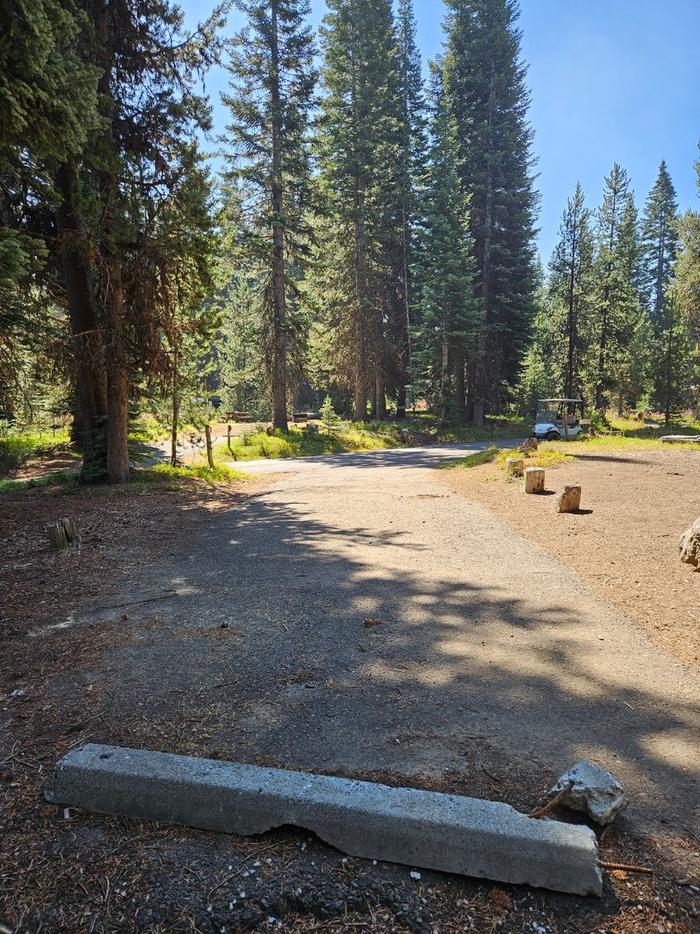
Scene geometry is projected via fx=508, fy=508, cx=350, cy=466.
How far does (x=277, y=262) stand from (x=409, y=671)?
22.8 m

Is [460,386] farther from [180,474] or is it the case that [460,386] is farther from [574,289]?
[180,474]

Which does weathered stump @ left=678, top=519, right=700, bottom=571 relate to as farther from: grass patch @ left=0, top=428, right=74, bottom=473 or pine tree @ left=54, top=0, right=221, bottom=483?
grass patch @ left=0, top=428, right=74, bottom=473

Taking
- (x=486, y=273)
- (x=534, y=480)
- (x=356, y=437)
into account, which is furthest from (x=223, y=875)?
(x=486, y=273)

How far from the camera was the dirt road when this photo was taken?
8.82ft

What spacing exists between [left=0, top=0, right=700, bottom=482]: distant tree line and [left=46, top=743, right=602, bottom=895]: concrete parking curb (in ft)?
15.6

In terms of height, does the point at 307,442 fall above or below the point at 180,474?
above

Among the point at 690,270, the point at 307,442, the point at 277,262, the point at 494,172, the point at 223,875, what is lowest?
the point at 223,875

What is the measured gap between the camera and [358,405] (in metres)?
29.0

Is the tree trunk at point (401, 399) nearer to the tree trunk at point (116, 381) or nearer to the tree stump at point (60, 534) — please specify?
the tree trunk at point (116, 381)

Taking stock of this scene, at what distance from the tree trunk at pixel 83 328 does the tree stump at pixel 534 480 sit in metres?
8.77

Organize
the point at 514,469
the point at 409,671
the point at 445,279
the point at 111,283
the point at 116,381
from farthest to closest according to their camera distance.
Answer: the point at 445,279 < the point at 514,469 < the point at 116,381 < the point at 111,283 < the point at 409,671

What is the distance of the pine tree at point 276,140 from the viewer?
71.5 feet

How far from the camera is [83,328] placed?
1083cm

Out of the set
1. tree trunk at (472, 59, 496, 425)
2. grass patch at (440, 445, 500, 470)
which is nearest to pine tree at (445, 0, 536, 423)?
tree trunk at (472, 59, 496, 425)
